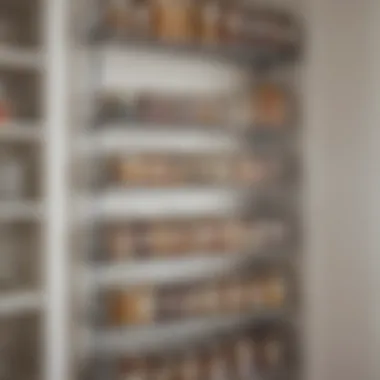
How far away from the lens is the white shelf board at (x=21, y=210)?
8.09 feet

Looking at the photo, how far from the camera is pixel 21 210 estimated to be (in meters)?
2.48

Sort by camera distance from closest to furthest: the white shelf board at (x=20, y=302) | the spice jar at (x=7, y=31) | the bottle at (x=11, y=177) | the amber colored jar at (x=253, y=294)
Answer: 1. the white shelf board at (x=20, y=302)
2. the bottle at (x=11, y=177)
3. the spice jar at (x=7, y=31)
4. the amber colored jar at (x=253, y=294)

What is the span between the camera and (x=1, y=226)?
2662 millimetres

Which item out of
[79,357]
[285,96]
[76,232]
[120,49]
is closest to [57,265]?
[76,232]

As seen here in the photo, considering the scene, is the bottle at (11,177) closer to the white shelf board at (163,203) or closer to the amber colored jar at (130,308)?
the white shelf board at (163,203)

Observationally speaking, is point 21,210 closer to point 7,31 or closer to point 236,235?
point 7,31

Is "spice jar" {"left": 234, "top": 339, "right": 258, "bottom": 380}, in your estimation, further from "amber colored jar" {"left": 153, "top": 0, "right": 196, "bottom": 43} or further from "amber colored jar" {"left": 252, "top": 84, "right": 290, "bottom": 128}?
"amber colored jar" {"left": 153, "top": 0, "right": 196, "bottom": 43}

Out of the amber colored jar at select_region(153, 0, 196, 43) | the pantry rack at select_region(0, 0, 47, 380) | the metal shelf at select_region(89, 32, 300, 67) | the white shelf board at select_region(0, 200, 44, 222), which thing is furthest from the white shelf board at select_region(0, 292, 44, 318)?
the amber colored jar at select_region(153, 0, 196, 43)

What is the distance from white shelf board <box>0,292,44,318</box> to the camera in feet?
8.05

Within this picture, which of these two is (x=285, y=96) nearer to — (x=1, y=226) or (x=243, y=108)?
(x=243, y=108)

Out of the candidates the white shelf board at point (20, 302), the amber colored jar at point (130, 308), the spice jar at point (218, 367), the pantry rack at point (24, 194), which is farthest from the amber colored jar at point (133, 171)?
the spice jar at point (218, 367)

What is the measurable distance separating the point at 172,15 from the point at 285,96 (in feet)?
2.09

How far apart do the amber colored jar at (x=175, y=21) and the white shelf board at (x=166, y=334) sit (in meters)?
1.09

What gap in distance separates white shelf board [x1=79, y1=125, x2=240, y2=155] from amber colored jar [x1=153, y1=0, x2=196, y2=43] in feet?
1.13
